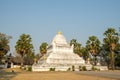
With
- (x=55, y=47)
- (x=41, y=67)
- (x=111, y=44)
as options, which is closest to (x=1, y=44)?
(x=41, y=67)

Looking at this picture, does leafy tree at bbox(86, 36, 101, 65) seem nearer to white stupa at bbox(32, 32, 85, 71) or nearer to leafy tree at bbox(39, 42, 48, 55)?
white stupa at bbox(32, 32, 85, 71)

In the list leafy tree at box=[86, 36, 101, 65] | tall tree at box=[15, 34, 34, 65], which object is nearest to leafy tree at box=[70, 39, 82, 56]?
leafy tree at box=[86, 36, 101, 65]

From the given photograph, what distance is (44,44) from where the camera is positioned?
271 ft

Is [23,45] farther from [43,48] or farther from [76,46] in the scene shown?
[76,46]

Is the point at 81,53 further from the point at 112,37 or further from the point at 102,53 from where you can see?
the point at 112,37

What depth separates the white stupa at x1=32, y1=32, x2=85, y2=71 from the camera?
188 ft

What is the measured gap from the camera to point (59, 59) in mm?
61594

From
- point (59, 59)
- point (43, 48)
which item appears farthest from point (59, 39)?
point (43, 48)

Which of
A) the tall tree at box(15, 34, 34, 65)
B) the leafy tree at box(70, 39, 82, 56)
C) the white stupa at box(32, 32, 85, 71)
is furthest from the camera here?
the leafy tree at box(70, 39, 82, 56)

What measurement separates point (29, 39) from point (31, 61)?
33025 mm

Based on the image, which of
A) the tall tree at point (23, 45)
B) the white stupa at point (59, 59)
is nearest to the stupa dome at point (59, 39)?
the white stupa at point (59, 59)

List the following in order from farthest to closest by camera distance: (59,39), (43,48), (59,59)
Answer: (43,48)
(59,39)
(59,59)

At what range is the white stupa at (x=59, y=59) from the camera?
188ft

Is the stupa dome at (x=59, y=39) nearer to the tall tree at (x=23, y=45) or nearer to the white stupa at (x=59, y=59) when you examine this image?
the white stupa at (x=59, y=59)
